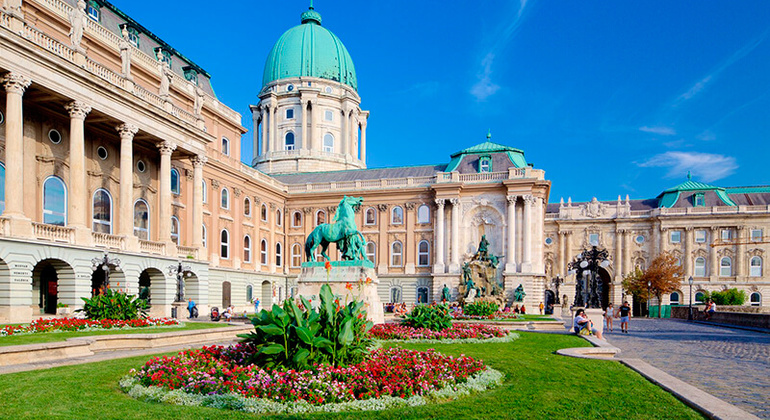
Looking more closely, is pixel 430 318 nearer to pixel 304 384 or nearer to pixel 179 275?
pixel 304 384

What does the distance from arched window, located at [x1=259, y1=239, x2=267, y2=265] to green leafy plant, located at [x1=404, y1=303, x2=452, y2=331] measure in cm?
3842

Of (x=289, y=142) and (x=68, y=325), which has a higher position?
(x=289, y=142)

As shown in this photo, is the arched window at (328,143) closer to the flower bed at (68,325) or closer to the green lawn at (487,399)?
the flower bed at (68,325)

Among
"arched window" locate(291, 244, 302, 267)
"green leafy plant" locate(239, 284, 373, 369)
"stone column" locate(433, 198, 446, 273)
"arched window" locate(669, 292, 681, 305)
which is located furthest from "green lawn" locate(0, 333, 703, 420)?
"arched window" locate(669, 292, 681, 305)

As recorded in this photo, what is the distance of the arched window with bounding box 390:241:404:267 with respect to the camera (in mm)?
60812

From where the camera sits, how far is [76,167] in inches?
1145

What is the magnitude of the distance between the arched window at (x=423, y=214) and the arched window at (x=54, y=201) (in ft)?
118

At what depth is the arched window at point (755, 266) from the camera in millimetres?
70875

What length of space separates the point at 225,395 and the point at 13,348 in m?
7.17

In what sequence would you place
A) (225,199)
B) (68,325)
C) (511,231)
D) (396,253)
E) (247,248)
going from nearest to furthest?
(68,325) → (225,199) → (247,248) → (511,231) → (396,253)

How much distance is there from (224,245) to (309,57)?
117ft

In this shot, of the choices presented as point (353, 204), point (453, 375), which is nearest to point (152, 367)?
point (453, 375)

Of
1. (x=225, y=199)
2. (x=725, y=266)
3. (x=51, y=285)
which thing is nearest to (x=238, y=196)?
(x=225, y=199)

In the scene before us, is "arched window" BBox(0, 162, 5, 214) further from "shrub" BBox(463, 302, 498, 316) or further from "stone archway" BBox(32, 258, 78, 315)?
"shrub" BBox(463, 302, 498, 316)
